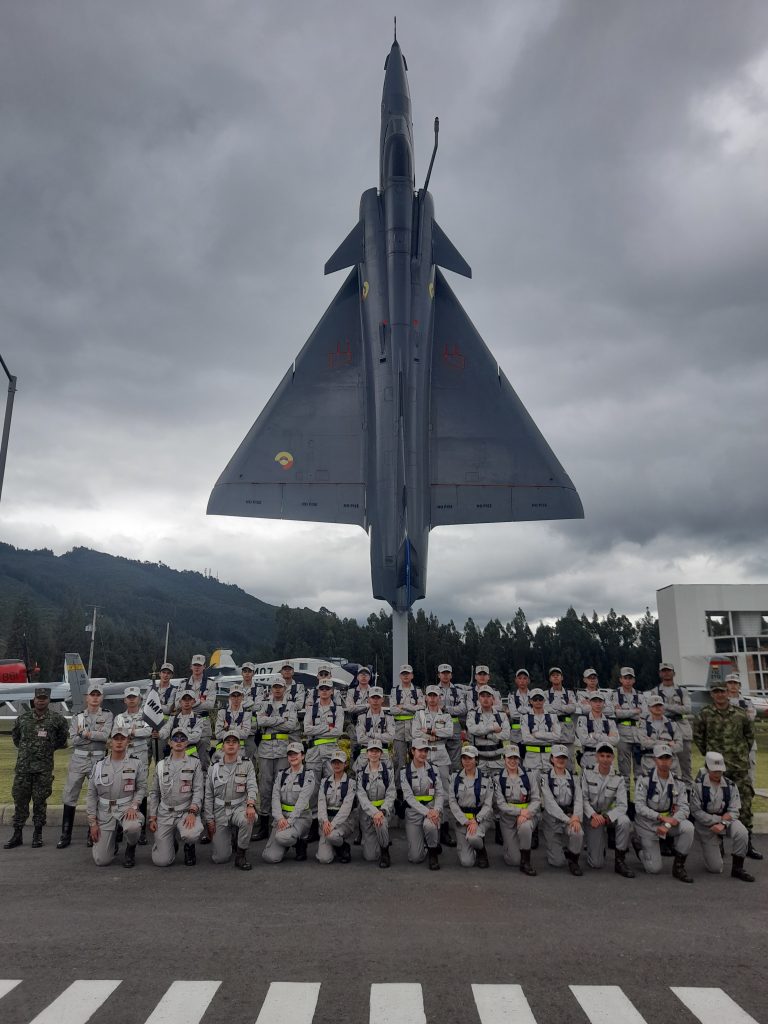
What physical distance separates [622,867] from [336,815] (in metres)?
3.21

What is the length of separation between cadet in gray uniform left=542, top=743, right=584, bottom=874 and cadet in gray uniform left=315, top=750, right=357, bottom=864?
2.30 metres

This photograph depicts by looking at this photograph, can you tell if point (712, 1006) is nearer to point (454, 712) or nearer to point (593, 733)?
point (593, 733)

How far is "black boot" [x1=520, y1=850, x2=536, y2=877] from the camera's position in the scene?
290 inches

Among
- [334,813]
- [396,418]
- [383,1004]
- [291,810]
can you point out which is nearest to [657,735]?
[334,813]

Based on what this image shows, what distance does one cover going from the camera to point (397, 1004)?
4.19 m

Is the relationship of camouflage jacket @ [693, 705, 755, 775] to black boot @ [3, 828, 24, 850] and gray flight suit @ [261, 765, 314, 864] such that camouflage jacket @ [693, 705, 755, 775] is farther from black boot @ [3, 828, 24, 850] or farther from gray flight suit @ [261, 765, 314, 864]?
black boot @ [3, 828, 24, 850]

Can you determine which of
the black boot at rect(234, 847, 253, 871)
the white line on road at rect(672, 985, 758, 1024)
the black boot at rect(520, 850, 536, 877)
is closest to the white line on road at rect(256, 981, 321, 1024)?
the white line on road at rect(672, 985, 758, 1024)

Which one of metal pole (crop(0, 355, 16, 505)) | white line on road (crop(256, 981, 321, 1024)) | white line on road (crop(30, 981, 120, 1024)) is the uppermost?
metal pole (crop(0, 355, 16, 505))

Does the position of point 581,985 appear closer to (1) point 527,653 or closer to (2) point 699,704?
(2) point 699,704

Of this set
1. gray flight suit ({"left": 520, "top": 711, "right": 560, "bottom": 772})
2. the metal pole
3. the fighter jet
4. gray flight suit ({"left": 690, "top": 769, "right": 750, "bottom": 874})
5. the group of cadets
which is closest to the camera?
the metal pole

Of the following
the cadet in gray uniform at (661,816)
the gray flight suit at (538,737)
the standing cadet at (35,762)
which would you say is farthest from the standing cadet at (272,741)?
the cadet in gray uniform at (661,816)

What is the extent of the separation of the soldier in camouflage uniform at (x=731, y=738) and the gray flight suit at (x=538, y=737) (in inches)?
77.6

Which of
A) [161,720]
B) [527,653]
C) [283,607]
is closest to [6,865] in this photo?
[161,720]

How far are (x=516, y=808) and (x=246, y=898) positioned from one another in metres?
3.11
